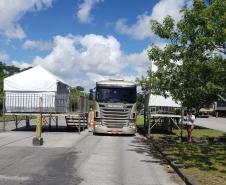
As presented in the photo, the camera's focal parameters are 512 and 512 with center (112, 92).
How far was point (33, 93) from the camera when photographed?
31094 millimetres

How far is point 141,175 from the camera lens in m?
13.1

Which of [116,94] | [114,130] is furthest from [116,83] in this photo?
[114,130]

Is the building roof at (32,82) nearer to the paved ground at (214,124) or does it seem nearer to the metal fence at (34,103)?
the metal fence at (34,103)

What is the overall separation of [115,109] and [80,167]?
15302mm

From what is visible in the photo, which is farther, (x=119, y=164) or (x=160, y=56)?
(x=160, y=56)

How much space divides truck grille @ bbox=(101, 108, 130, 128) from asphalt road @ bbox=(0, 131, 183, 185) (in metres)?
9.13

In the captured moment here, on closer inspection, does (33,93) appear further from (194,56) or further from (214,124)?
(214,124)

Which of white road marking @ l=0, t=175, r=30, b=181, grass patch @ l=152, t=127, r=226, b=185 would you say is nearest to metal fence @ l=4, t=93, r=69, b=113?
grass patch @ l=152, t=127, r=226, b=185

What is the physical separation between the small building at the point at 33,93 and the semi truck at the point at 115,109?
2509mm

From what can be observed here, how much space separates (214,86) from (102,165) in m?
5.28

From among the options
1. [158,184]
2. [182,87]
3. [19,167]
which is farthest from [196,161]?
→ [182,87]

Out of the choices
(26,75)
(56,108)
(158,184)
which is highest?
(26,75)

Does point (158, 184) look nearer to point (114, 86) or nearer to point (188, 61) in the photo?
point (188, 61)

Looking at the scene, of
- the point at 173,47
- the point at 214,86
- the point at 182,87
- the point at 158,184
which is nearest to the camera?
the point at 158,184
